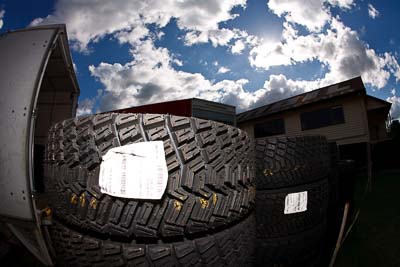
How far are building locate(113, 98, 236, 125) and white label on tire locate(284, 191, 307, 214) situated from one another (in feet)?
20.2

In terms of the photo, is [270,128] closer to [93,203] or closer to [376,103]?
[376,103]

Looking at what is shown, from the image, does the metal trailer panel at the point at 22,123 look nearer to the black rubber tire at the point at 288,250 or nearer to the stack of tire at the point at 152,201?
the stack of tire at the point at 152,201

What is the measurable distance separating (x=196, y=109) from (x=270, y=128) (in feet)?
28.5

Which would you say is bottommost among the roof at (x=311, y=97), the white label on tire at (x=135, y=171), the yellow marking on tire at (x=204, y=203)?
the yellow marking on tire at (x=204, y=203)

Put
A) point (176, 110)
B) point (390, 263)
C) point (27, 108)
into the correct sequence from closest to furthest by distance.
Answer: point (27, 108), point (390, 263), point (176, 110)

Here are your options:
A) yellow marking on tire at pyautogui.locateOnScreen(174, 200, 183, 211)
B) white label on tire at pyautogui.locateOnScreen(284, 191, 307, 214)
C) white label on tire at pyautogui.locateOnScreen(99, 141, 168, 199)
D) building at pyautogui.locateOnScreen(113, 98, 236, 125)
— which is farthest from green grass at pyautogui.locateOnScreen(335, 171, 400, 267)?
building at pyautogui.locateOnScreen(113, 98, 236, 125)

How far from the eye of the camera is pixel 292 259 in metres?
1.78

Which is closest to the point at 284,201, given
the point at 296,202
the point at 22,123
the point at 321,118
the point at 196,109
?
the point at 296,202

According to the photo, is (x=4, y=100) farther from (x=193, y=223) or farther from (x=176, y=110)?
(x=176, y=110)

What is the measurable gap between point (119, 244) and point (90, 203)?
207mm

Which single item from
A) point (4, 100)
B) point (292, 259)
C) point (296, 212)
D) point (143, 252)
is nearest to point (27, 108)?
point (4, 100)

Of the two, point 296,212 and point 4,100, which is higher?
point 4,100

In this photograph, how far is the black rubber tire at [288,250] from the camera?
1733mm

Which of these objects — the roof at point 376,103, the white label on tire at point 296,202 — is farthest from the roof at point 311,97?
the white label on tire at point 296,202
